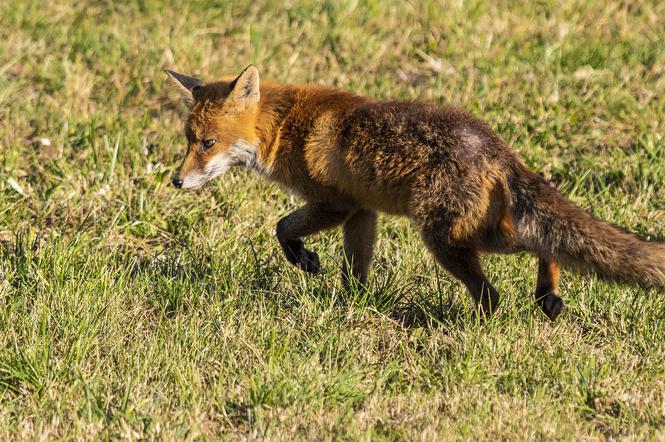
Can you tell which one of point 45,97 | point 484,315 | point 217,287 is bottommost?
point 45,97

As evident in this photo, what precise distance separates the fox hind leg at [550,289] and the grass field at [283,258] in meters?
0.10

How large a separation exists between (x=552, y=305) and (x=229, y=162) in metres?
2.38

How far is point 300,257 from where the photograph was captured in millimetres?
6234

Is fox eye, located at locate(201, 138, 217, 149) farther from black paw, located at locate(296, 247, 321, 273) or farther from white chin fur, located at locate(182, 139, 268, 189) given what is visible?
black paw, located at locate(296, 247, 321, 273)

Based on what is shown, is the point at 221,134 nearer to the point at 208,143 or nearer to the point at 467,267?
the point at 208,143

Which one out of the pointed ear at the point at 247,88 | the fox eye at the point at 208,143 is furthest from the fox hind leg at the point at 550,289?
the fox eye at the point at 208,143

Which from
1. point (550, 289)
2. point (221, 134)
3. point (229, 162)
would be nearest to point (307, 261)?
point (229, 162)

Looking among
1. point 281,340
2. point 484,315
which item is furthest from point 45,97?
point 484,315

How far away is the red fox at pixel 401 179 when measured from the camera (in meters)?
5.26

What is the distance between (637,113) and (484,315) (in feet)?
12.9

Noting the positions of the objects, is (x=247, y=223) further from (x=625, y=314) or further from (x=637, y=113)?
(x=637, y=113)

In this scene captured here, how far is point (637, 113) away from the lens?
28.1 ft

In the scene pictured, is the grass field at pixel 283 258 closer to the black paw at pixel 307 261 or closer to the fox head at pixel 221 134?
the black paw at pixel 307 261

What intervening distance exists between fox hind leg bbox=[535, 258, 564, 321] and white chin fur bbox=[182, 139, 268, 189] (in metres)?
1.99
